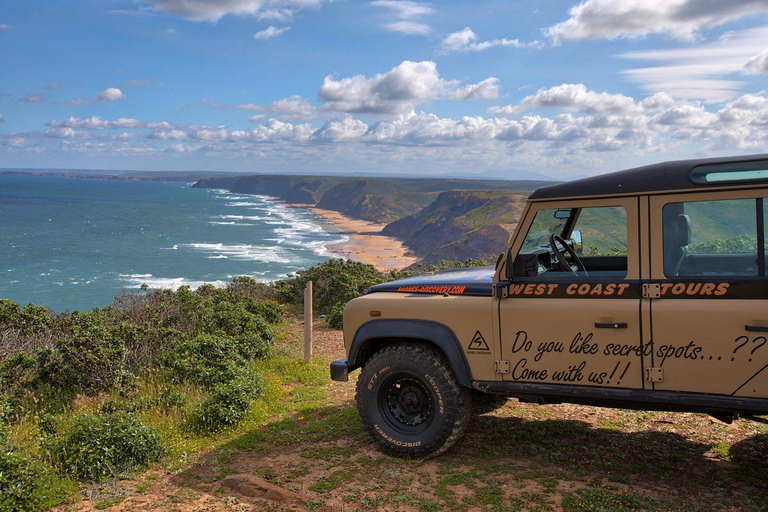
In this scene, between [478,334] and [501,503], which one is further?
[478,334]

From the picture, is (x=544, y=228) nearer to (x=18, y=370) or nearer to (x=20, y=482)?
(x=20, y=482)

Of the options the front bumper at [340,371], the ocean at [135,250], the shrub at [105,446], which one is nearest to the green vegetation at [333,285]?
the front bumper at [340,371]

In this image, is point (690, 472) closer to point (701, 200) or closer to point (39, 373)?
point (701, 200)

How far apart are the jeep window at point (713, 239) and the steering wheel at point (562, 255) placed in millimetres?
813

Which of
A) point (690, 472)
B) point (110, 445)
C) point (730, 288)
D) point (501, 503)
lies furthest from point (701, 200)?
point (110, 445)

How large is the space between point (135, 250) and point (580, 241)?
77461 mm

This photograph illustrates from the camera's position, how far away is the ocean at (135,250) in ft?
171

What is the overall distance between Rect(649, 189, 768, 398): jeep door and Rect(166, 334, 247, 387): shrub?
19.1 feet

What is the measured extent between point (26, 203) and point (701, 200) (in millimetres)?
174454

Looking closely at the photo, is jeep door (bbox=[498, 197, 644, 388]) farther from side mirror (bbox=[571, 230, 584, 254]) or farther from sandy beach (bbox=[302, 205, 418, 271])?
sandy beach (bbox=[302, 205, 418, 271])

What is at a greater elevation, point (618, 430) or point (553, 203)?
point (553, 203)

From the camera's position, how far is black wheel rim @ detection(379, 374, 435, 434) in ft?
20.0

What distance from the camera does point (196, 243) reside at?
84875 millimetres

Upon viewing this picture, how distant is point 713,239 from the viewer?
16.3 ft
